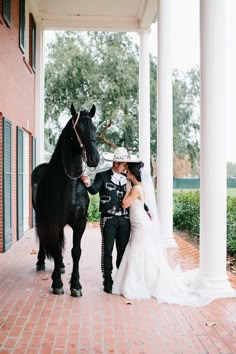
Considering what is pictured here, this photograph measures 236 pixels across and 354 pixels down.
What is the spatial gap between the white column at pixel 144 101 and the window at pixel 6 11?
5175 mm

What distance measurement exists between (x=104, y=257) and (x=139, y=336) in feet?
5.91

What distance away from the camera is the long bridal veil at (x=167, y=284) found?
5.28 m

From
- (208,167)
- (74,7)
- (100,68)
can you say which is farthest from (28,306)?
(100,68)

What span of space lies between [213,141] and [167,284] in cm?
180

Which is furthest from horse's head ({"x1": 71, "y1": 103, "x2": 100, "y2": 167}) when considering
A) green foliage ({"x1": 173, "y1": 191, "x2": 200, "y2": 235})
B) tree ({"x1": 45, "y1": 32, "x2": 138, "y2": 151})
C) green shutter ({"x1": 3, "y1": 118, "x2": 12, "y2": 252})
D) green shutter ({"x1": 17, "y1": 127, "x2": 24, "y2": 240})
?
tree ({"x1": 45, "y1": 32, "x2": 138, "y2": 151})

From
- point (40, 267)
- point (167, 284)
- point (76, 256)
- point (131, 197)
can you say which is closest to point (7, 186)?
point (40, 267)

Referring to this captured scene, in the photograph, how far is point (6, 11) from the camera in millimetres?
8484

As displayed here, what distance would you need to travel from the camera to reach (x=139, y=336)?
4.11 m

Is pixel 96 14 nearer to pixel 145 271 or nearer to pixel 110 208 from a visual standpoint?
pixel 110 208

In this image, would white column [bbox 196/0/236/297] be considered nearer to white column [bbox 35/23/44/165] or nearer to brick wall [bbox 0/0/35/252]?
brick wall [bbox 0/0/35/252]

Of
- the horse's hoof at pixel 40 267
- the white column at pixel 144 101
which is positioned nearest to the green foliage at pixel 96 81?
the white column at pixel 144 101

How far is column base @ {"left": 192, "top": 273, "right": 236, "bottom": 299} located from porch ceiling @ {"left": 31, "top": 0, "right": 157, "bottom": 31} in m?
8.49

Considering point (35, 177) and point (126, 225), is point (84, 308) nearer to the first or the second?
point (126, 225)

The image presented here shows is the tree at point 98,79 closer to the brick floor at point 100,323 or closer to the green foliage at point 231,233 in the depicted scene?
the green foliage at point 231,233
